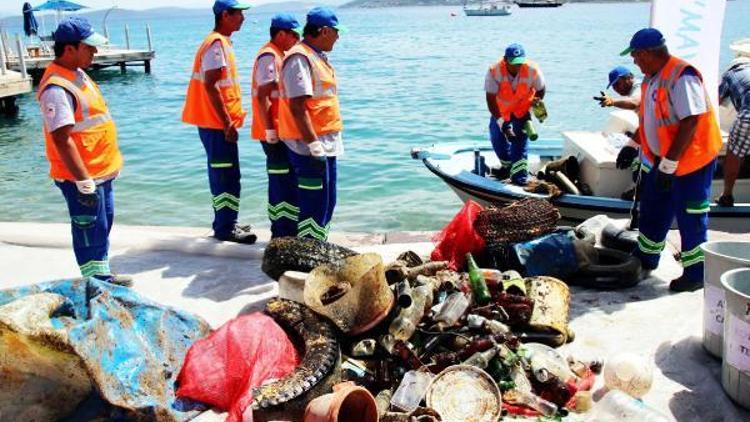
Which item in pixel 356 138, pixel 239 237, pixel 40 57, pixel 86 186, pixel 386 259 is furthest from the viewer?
pixel 40 57

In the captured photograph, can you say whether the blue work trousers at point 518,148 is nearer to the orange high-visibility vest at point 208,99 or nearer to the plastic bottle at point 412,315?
the orange high-visibility vest at point 208,99

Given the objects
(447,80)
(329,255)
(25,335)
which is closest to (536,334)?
(329,255)

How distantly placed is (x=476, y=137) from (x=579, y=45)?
1187 inches

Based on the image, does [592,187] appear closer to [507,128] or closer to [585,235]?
[507,128]

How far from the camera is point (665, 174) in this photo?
4531 millimetres

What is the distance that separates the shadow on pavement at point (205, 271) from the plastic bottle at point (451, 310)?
1446 mm

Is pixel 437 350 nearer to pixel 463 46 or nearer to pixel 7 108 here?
pixel 7 108

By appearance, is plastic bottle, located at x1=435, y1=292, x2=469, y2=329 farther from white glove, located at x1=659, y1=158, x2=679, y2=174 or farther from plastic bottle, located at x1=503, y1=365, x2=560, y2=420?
white glove, located at x1=659, y1=158, x2=679, y2=174

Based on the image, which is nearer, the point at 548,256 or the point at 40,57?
the point at 548,256

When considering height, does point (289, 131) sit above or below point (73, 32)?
below

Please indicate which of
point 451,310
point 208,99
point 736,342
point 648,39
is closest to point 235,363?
point 451,310

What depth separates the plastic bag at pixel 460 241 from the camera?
4784 millimetres

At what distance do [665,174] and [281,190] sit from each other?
2.92 metres

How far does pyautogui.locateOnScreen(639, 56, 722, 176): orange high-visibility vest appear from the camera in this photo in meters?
4.36
